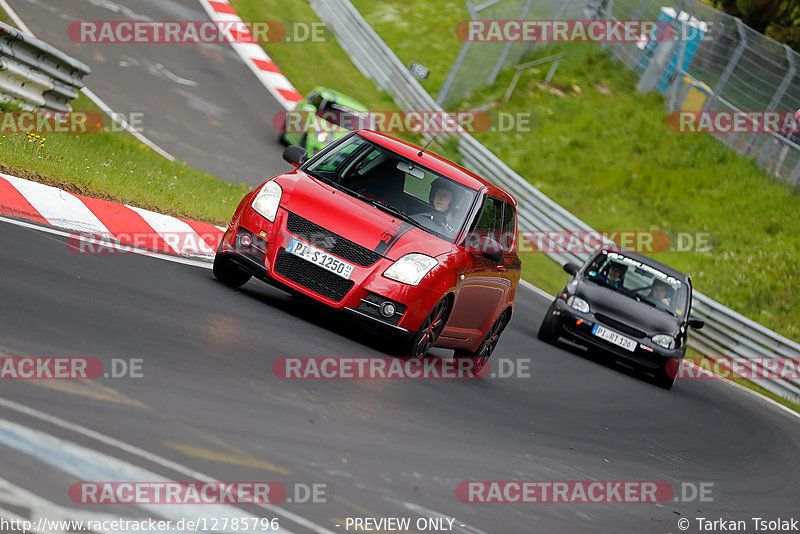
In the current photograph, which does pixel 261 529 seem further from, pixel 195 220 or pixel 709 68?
pixel 709 68

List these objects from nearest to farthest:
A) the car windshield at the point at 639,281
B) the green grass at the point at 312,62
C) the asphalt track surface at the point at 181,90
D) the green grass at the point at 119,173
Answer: the green grass at the point at 119,173 → the car windshield at the point at 639,281 → the asphalt track surface at the point at 181,90 → the green grass at the point at 312,62

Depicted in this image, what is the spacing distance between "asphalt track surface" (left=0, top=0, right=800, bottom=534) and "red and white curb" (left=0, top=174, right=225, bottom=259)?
76 cm

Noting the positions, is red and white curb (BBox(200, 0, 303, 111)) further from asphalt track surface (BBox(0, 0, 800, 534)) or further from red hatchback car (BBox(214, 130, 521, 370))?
asphalt track surface (BBox(0, 0, 800, 534))

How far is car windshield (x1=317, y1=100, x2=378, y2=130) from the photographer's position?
22.6 m

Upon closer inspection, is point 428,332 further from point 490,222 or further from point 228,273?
point 228,273

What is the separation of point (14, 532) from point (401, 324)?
16.8 feet

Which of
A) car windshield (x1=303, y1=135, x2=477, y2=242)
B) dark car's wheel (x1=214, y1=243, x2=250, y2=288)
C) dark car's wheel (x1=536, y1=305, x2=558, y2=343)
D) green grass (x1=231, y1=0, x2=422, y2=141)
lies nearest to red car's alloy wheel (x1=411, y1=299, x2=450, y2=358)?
car windshield (x1=303, y1=135, x2=477, y2=242)

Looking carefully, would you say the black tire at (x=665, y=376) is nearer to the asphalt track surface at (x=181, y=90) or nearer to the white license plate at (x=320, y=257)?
the white license plate at (x=320, y=257)

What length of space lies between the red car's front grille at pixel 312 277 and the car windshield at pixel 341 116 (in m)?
13.9

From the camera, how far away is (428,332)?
9.29 m

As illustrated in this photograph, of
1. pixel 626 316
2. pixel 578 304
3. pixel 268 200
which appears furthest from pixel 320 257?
pixel 626 316

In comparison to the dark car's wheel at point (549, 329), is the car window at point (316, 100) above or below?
above

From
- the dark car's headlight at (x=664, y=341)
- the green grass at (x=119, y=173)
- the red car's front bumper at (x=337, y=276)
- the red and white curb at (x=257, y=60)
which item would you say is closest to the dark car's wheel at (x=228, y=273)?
the red car's front bumper at (x=337, y=276)

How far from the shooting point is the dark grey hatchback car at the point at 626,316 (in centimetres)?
1473
